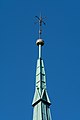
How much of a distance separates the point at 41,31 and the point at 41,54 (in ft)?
9.37

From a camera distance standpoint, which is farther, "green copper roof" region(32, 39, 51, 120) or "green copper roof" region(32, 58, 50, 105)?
"green copper roof" region(32, 58, 50, 105)

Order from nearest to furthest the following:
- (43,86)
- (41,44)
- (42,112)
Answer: (42,112) < (43,86) < (41,44)

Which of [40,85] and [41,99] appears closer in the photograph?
[41,99]

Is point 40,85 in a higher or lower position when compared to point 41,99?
higher

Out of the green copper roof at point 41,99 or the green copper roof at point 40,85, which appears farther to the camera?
the green copper roof at point 40,85

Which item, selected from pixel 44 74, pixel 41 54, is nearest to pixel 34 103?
pixel 44 74

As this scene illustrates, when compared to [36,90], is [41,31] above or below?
above

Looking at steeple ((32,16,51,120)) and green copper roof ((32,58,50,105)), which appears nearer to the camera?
steeple ((32,16,51,120))

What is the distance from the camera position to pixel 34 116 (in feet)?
109

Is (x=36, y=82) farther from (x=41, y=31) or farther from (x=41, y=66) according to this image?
(x=41, y=31)

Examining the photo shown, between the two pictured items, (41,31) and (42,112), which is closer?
(42,112)

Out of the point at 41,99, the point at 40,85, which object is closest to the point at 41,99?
the point at 41,99

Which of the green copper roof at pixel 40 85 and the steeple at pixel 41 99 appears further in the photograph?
the green copper roof at pixel 40 85

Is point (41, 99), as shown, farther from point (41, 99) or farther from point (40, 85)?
point (40, 85)
